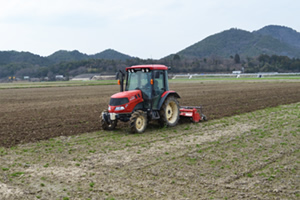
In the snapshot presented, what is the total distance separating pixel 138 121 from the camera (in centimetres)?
1166

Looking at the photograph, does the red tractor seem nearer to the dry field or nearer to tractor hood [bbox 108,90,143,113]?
tractor hood [bbox 108,90,143,113]

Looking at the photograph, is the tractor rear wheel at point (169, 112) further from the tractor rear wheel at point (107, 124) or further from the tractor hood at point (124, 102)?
the tractor rear wheel at point (107, 124)

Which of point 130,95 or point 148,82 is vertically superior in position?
point 148,82

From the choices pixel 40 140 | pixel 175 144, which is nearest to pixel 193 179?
pixel 175 144

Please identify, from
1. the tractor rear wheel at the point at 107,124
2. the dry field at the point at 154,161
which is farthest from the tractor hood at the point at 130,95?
the dry field at the point at 154,161

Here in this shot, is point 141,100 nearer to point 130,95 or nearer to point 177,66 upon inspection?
point 130,95

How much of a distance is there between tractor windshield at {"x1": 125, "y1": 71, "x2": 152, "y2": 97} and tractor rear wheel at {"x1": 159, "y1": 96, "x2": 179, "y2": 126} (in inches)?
33.5

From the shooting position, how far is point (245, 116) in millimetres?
15398

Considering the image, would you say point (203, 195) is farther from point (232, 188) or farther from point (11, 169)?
point (11, 169)

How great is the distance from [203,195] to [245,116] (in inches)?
Answer: 392

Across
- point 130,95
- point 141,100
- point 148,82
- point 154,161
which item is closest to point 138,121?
point 141,100

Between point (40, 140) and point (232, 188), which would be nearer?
point (232, 188)

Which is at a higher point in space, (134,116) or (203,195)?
(134,116)

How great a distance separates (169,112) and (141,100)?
1569 mm
